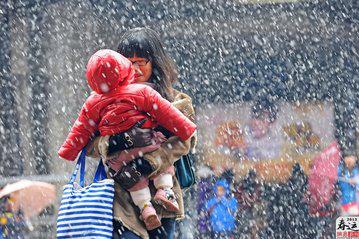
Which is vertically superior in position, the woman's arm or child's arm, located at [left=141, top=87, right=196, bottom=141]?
child's arm, located at [left=141, top=87, right=196, bottom=141]

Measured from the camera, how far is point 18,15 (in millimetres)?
13141

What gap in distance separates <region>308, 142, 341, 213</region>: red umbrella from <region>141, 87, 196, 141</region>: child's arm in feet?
26.8

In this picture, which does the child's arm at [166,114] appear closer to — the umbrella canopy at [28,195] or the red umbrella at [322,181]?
the umbrella canopy at [28,195]

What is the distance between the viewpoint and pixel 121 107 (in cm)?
362

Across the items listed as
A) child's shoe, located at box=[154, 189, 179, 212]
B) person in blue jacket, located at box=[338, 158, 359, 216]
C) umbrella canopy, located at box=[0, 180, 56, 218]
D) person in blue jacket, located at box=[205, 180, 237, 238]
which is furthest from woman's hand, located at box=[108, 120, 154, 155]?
person in blue jacket, located at box=[205, 180, 237, 238]

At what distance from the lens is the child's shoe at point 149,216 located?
3.58 metres

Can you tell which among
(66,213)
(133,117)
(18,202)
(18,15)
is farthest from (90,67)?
(18,15)

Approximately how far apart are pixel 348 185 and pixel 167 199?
7.91 meters

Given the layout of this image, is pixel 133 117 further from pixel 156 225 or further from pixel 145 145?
pixel 156 225

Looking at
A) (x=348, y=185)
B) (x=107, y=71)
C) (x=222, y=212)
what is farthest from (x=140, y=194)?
(x=222, y=212)

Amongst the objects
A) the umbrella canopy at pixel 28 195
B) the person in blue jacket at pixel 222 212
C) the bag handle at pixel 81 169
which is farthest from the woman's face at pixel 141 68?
the person in blue jacket at pixel 222 212

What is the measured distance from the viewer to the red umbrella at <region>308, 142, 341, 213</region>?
11.7 m

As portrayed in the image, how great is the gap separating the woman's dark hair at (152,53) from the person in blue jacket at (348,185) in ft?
23.0

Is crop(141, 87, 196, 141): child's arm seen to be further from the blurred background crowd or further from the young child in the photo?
the blurred background crowd
